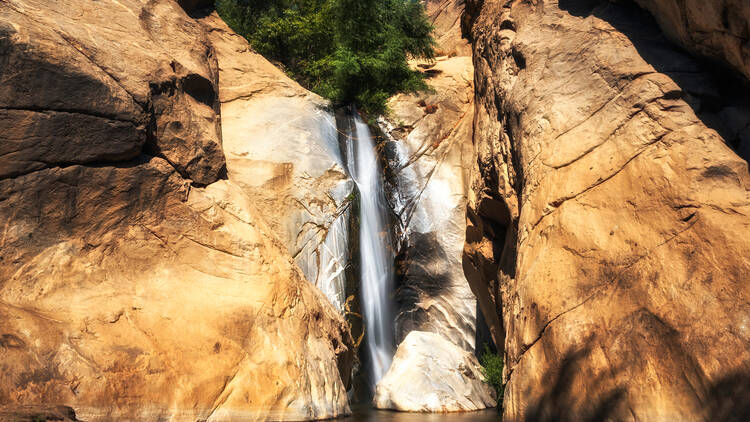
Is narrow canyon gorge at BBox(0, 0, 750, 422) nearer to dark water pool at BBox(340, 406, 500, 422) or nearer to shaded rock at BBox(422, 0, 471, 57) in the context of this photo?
dark water pool at BBox(340, 406, 500, 422)

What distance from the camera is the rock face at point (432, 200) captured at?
1277 cm

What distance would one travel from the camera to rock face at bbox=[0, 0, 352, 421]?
5.32 meters

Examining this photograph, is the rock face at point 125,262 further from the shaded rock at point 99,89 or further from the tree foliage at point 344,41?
the tree foliage at point 344,41

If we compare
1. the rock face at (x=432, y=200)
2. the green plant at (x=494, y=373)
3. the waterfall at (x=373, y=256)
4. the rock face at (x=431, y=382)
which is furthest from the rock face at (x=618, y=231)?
the rock face at (x=432, y=200)

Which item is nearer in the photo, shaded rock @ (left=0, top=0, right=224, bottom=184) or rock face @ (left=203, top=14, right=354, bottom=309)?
shaded rock @ (left=0, top=0, right=224, bottom=184)

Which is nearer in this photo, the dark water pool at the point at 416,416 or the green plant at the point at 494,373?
the dark water pool at the point at 416,416

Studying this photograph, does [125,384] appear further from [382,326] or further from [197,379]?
[382,326]

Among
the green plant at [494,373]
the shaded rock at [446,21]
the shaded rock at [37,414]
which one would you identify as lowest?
the green plant at [494,373]

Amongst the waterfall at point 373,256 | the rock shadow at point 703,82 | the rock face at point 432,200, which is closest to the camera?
the rock shadow at point 703,82

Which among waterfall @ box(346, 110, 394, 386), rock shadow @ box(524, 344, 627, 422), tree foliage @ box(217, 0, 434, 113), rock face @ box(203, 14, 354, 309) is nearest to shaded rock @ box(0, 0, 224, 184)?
rock face @ box(203, 14, 354, 309)

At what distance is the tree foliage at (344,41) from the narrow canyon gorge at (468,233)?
21.0ft

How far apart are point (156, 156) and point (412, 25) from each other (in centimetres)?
1297

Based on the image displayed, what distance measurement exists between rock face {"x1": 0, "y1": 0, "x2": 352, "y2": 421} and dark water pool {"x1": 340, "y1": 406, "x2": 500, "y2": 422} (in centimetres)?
73

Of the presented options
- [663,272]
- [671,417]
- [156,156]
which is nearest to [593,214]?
[663,272]
